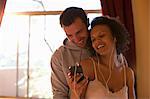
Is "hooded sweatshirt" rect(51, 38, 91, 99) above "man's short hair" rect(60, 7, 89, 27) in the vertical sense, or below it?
below

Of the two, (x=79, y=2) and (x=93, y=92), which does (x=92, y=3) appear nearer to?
(x=79, y=2)

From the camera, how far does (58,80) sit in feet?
4.66

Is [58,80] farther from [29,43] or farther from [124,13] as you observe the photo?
[29,43]

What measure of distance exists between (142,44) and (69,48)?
1.60 meters

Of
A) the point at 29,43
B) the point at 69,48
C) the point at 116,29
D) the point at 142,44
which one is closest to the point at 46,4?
the point at 29,43

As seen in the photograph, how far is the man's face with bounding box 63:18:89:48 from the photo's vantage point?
135 centimetres

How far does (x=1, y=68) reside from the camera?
330 centimetres

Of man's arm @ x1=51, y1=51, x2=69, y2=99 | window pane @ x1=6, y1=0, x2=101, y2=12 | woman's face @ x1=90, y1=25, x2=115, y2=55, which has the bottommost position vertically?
→ man's arm @ x1=51, y1=51, x2=69, y2=99

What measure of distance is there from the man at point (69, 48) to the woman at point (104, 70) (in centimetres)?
8

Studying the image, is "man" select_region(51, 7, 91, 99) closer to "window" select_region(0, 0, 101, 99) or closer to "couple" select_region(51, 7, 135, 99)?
"couple" select_region(51, 7, 135, 99)

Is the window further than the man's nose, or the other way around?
the window

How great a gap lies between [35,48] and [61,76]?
1.83 meters

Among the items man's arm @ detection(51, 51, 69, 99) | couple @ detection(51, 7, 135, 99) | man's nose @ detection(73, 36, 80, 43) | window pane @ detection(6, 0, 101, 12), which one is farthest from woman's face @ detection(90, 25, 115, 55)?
window pane @ detection(6, 0, 101, 12)

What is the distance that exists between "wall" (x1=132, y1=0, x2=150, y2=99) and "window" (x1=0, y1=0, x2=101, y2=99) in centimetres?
53
